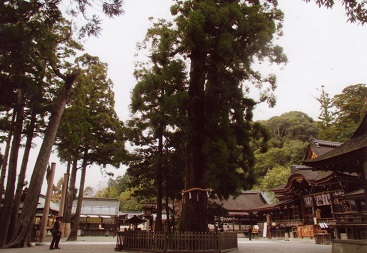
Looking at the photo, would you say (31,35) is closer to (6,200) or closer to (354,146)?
(6,200)

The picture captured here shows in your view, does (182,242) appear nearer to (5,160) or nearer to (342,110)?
(5,160)

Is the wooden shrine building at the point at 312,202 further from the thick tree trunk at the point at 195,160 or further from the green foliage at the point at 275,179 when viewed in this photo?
the thick tree trunk at the point at 195,160

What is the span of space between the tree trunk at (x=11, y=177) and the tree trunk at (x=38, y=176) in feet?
3.29

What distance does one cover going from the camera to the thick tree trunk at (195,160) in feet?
35.3

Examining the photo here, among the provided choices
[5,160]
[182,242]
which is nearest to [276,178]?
[182,242]

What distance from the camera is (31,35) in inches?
324

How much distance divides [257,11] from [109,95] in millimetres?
12189

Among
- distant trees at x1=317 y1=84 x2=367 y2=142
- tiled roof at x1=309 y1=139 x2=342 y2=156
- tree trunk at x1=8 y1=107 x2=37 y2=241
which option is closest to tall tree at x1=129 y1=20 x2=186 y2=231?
tree trunk at x1=8 y1=107 x2=37 y2=241

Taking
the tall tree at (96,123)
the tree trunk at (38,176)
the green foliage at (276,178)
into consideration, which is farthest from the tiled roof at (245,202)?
the tree trunk at (38,176)

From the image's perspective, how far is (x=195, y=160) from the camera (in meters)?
11.3

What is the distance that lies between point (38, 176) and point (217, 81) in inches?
347

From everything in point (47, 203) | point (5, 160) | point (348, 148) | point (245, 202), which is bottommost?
point (47, 203)

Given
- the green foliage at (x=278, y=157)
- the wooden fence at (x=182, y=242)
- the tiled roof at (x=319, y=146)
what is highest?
the green foliage at (x=278, y=157)

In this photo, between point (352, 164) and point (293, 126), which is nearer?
point (352, 164)
